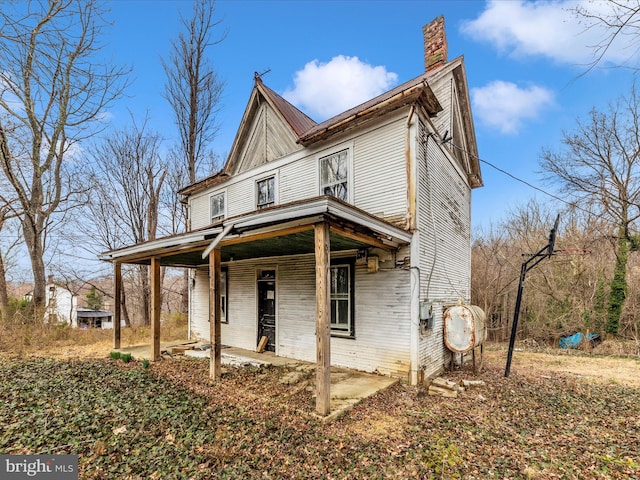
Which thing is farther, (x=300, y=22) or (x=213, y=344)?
(x=300, y=22)

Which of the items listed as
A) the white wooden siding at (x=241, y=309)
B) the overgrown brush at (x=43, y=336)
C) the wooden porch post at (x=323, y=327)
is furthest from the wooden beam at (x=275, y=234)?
the overgrown brush at (x=43, y=336)

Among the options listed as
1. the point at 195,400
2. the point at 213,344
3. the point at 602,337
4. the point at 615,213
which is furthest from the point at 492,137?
the point at 195,400

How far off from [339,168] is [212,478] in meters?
6.24

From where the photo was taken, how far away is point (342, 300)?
7.17 meters

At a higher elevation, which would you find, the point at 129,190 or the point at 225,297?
the point at 129,190

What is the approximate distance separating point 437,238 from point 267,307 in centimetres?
497

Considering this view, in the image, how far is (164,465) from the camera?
3270 mm

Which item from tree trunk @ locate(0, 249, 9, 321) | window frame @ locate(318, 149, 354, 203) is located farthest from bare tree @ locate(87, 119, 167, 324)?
window frame @ locate(318, 149, 354, 203)

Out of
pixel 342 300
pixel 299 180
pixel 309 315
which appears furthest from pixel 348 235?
pixel 299 180

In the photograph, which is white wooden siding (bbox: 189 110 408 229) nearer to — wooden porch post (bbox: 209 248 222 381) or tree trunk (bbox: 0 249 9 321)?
wooden porch post (bbox: 209 248 222 381)

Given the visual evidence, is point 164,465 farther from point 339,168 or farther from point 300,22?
point 300,22

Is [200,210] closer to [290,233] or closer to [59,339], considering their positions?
[59,339]

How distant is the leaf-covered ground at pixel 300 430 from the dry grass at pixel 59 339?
3.14 m

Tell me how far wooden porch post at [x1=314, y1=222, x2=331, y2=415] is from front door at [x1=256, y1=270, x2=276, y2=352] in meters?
4.43
